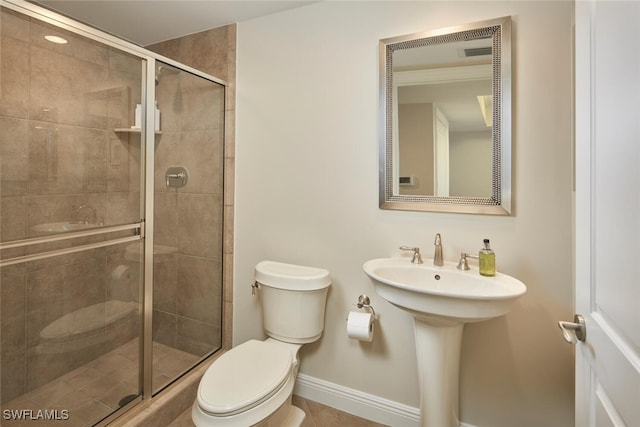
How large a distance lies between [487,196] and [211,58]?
6.33 ft

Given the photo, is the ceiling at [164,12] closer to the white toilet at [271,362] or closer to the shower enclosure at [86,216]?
the shower enclosure at [86,216]

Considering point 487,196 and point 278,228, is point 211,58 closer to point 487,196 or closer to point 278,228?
point 278,228

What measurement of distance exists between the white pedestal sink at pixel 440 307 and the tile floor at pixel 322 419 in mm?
431

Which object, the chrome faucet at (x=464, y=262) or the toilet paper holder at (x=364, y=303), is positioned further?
the toilet paper holder at (x=364, y=303)

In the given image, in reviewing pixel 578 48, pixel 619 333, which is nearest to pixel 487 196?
pixel 578 48

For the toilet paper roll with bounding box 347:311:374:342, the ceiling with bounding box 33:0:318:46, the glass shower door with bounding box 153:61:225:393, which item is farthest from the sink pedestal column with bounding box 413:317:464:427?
the ceiling with bounding box 33:0:318:46

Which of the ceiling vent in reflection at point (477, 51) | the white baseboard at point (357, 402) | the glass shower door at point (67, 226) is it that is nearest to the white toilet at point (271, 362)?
the white baseboard at point (357, 402)

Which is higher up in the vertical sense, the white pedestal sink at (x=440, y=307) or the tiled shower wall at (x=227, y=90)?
the tiled shower wall at (x=227, y=90)

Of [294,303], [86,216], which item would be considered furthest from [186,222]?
[294,303]

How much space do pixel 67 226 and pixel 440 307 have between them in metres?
1.68

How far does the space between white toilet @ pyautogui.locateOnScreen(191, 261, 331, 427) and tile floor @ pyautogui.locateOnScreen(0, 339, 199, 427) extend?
1.76 feet

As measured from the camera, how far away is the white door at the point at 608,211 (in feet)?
1.86

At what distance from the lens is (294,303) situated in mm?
1672

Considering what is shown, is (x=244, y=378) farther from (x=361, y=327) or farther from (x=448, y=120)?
(x=448, y=120)
